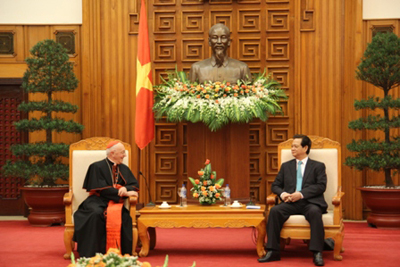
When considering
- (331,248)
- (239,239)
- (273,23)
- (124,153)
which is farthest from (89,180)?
(273,23)

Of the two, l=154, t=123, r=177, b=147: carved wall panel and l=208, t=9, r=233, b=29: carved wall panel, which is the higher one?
l=208, t=9, r=233, b=29: carved wall panel

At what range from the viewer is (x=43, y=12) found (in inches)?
329

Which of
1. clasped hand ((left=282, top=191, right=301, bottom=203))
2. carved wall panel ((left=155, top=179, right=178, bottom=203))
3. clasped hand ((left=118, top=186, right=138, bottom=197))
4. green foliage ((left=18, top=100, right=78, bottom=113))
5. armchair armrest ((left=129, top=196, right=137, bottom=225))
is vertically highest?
green foliage ((left=18, top=100, right=78, bottom=113))

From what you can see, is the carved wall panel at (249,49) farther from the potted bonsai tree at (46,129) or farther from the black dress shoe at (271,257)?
the black dress shoe at (271,257)

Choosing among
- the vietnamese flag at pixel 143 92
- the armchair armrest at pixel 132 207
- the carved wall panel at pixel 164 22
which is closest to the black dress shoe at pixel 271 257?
the armchair armrest at pixel 132 207

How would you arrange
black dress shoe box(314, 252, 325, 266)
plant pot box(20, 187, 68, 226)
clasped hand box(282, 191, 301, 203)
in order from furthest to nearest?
plant pot box(20, 187, 68, 226) < clasped hand box(282, 191, 301, 203) < black dress shoe box(314, 252, 325, 266)

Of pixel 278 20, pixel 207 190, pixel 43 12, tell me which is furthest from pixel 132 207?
pixel 43 12

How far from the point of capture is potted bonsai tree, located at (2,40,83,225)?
7508 millimetres

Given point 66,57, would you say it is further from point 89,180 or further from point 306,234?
point 306,234

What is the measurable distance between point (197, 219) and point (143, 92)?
2347mm

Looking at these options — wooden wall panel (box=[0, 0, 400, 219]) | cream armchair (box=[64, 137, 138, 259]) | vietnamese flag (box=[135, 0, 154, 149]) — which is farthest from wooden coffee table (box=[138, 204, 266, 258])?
wooden wall panel (box=[0, 0, 400, 219])

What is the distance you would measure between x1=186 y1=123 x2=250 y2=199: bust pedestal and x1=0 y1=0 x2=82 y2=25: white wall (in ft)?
8.52

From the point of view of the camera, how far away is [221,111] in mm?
6934

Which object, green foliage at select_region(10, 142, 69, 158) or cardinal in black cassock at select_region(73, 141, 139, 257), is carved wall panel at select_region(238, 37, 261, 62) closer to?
green foliage at select_region(10, 142, 69, 158)
